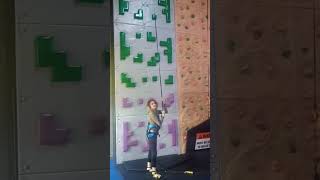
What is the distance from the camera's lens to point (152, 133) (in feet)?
13.3

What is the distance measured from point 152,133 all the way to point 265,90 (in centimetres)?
136

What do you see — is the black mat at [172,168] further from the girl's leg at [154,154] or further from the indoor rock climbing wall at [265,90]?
the indoor rock climbing wall at [265,90]

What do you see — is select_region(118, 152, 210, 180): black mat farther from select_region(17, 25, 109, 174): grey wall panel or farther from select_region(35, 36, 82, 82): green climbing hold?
select_region(35, 36, 82, 82): green climbing hold

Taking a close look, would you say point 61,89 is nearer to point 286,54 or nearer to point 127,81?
point 127,81

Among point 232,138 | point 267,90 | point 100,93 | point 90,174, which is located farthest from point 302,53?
point 90,174

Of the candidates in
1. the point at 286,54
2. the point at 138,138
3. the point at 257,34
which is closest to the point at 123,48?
the point at 138,138

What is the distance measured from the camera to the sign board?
429 centimetres

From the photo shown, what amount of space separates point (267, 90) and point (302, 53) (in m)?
0.30

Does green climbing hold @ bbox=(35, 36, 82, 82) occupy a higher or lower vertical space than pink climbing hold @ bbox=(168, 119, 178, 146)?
higher

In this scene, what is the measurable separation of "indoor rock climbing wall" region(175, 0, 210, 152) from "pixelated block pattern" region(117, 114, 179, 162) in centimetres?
11

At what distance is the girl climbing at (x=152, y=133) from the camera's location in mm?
4047

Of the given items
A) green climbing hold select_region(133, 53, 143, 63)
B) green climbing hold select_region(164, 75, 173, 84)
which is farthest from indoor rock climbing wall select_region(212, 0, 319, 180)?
green climbing hold select_region(164, 75, 173, 84)

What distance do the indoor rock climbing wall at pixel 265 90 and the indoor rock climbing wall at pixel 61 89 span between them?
703 millimetres

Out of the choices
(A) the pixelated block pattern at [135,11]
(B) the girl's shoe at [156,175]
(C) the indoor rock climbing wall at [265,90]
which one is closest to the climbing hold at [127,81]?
(A) the pixelated block pattern at [135,11]
